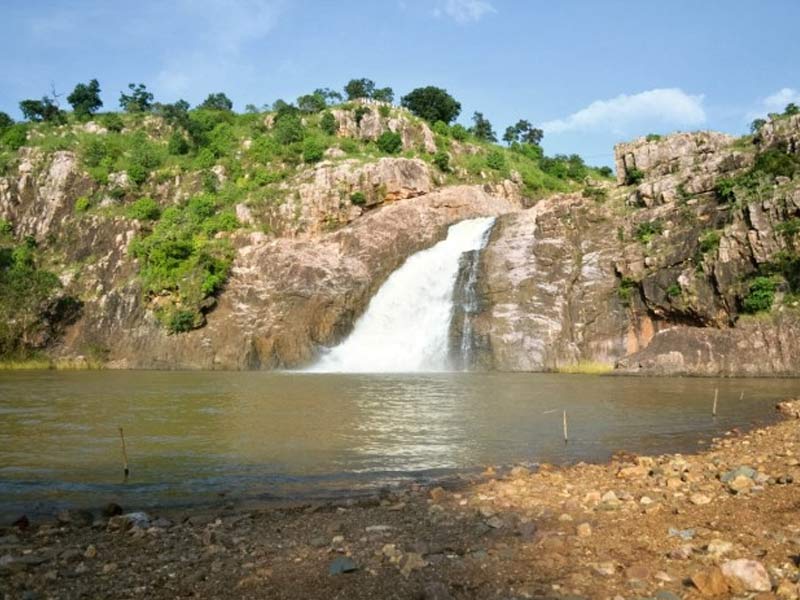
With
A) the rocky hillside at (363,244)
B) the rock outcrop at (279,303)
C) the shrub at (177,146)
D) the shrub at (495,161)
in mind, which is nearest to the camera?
the rocky hillside at (363,244)

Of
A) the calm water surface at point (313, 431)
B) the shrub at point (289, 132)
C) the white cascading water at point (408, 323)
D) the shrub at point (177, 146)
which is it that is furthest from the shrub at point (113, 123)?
the calm water surface at point (313, 431)

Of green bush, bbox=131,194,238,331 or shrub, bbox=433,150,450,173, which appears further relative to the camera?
shrub, bbox=433,150,450,173

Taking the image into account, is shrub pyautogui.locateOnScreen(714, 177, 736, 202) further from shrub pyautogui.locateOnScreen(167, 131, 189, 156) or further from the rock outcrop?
shrub pyautogui.locateOnScreen(167, 131, 189, 156)

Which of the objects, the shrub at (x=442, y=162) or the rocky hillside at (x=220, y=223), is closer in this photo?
the rocky hillside at (x=220, y=223)

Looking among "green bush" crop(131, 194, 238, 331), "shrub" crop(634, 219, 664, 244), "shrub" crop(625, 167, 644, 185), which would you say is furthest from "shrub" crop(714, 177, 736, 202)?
"green bush" crop(131, 194, 238, 331)

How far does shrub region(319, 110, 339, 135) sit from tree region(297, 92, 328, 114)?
604 centimetres

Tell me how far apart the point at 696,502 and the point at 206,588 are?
21.0ft

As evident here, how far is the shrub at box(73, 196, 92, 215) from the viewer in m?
66.0

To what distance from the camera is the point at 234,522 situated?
31.2 feet

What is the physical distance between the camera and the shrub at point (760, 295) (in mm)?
36406

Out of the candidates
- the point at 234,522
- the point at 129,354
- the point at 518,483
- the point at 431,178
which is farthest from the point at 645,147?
the point at 234,522

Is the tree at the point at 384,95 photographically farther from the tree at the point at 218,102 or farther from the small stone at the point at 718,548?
the small stone at the point at 718,548

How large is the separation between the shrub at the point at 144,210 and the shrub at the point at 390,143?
2500 centimetres

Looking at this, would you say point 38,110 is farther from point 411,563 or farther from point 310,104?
point 411,563
